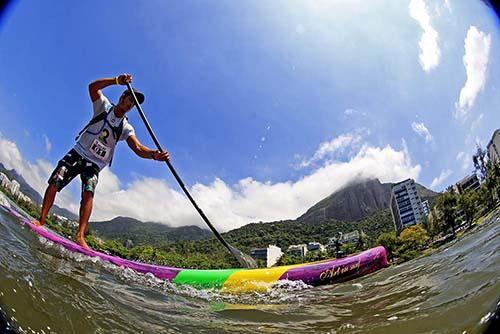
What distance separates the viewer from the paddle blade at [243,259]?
7.40 feet

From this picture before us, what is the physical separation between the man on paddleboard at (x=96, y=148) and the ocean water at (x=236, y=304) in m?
0.23

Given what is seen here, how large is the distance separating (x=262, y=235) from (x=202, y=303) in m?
0.92

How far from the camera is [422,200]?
1.76 meters

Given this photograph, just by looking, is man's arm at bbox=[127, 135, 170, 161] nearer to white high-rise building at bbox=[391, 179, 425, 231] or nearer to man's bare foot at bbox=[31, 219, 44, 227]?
man's bare foot at bbox=[31, 219, 44, 227]

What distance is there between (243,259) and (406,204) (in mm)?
1182

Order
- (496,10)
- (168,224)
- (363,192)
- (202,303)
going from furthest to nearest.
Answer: (202,303)
(168,224)
(363,192)
(496,10)

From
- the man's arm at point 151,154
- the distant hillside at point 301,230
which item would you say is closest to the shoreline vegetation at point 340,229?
the distant hillside at point 301,230

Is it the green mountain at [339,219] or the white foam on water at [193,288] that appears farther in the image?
the white foam on water at [193,288]

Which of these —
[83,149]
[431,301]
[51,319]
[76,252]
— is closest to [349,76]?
[431,301]

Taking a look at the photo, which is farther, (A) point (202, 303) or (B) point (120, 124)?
(A) point (202, 303)

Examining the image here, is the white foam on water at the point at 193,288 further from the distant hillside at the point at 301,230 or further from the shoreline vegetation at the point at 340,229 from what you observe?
the distant hillside at the point at 301,230

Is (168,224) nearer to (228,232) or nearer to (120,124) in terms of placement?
(228,232)

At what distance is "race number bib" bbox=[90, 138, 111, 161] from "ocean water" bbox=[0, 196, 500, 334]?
0.66 meters

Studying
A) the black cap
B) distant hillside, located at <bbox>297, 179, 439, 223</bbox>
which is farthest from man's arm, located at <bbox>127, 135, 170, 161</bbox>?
distant hillside, located at <bbox>297, 179, 439, 223</bbox>
